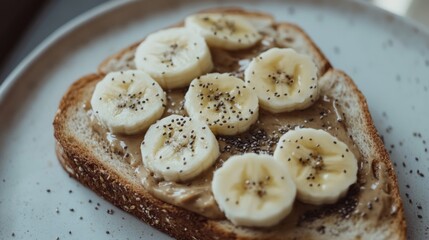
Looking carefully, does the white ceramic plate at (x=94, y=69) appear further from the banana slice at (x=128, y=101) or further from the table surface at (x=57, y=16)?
the banana slice at (x=128, y=101)

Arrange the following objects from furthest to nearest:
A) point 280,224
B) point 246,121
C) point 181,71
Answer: point 181,71 < point 246,121 < point 280,224

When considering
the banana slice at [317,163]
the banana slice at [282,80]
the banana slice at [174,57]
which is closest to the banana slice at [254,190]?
the banana slice at [317,163]

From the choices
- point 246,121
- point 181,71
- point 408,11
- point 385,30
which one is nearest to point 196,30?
point 181,71

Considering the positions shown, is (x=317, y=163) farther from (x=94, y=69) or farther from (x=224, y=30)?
(x=94, y=69)

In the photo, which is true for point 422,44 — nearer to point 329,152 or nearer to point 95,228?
point 329,152

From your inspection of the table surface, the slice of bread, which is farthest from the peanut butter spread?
the table surface

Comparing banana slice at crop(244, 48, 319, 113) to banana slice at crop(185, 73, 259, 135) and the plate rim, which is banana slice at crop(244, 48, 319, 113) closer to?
banana slice at crop(185, 73, 259, 135)
